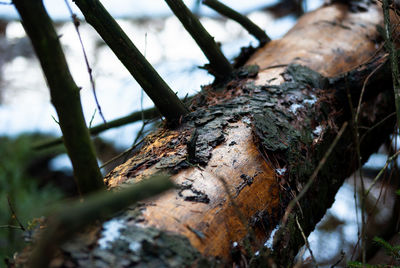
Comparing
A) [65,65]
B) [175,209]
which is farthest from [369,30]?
[65,65]

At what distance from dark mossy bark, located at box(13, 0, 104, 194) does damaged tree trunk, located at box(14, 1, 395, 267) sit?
19cm

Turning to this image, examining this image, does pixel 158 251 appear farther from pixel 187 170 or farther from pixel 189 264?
pixel 187 170

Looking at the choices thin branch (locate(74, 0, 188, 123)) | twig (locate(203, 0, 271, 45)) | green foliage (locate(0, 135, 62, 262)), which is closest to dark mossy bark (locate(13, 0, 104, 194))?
thin branch (locate(74, 0, 188, 123))

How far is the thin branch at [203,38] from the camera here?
4.55 feet

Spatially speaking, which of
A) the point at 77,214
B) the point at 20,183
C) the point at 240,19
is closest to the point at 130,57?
the point at 77,214

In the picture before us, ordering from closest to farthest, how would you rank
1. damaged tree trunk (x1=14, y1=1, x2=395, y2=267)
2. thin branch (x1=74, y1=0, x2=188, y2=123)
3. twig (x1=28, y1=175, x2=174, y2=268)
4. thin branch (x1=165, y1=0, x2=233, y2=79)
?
twig (x1=28, y1=175, x2=174, y2=268)
damaged tree trunk (x1=14, y1=1, x2=395, y2=267)
thin branch (x1=74, y1=0, x2=188, y2=123)
thin branch (x1=165, y1=0, x2=233, y2=79)

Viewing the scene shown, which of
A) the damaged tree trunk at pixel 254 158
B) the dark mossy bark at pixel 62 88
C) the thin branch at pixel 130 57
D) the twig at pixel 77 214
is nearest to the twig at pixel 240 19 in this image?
the damaged tree trunk at pixel 254 158

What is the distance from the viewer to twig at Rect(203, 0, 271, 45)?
1.86 meters

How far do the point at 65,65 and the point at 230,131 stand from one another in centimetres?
71

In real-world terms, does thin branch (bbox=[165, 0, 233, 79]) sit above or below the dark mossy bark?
above

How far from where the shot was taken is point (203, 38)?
1527mm

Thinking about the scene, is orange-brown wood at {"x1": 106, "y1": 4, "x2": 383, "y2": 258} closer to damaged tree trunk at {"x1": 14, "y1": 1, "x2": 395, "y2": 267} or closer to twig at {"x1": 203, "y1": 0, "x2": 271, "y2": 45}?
damaged tree trunk at {"x1": 14, "y1": 1, "x2": 395, "y2": 267}

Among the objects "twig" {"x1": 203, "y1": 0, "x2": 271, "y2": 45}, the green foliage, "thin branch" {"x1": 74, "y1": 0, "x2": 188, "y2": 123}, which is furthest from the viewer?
the green foliage

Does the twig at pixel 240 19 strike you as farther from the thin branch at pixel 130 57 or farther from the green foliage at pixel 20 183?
the green foliage at pixel 20 183
